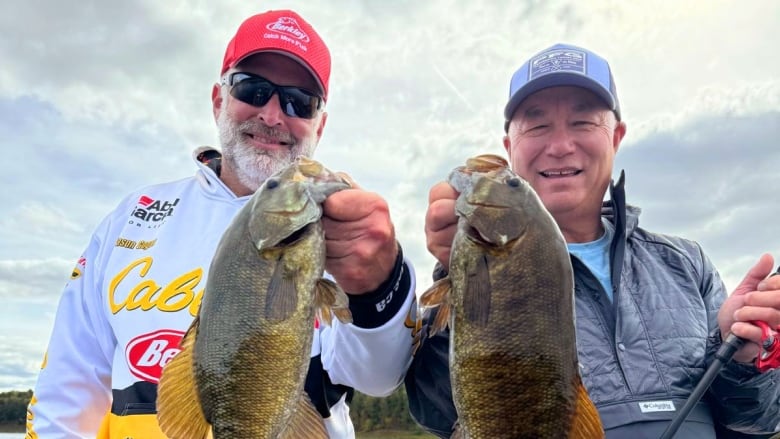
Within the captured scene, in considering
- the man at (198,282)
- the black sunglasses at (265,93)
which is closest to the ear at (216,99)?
the man at (198,282)

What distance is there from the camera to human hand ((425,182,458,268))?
105 inches

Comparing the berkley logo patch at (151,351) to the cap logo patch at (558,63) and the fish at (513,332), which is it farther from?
the cap logo patch at (558,63)

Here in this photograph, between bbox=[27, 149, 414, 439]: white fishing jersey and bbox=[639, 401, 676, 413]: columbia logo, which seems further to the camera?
bbox=[27, 149, 414, 439]: white fishing jersey

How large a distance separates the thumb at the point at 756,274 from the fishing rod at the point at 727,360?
0.29 m

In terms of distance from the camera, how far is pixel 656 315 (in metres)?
4.12

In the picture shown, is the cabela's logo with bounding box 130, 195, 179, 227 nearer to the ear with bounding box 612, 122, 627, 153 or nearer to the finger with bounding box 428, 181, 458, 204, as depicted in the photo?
the finger with bounding box 428, 181, 458, 204

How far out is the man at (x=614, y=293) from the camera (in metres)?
3.63

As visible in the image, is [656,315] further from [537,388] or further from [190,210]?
[190,210]

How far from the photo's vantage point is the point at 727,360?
3.46m

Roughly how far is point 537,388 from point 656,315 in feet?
7.03

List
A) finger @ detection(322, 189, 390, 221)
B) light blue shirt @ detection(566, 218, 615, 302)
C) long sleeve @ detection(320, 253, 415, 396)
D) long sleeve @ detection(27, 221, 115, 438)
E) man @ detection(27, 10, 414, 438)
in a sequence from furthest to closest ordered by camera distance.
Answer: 1. light blue shirt @ detection(566, 218, 615, 302)
2. long sleeve @ detection(27, 221, 115, 438)
3. man @ detection(27, 10, 414, 438)
4. long sleeve @ detection(320, 253, 415, 396)
5. finger @ detection(322, 189, 390, 221)

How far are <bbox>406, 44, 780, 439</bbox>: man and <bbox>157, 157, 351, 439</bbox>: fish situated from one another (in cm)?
60

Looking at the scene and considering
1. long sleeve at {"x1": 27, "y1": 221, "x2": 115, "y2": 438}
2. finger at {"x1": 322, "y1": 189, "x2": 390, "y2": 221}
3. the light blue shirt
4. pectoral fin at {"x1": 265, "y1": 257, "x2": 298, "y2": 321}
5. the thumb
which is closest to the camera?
pectoral fin at {"x1": 265, "y1": 257, "x2": 298, "y2": 321}

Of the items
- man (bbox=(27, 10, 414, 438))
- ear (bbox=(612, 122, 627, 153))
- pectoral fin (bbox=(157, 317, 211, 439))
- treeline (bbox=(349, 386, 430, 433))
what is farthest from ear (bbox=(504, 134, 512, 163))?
treeline (bbox=(349, 386, 430, 433))
